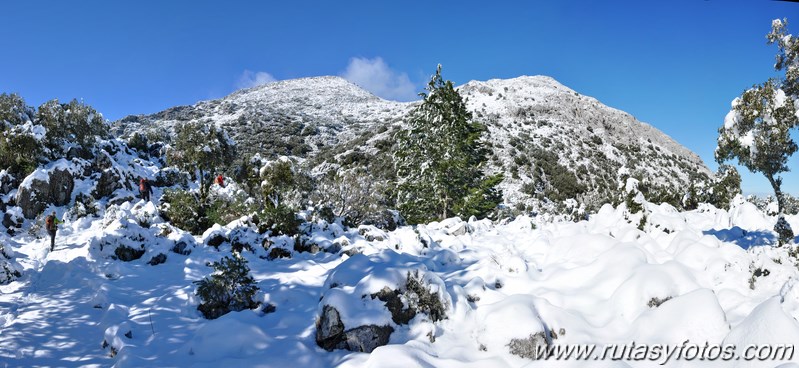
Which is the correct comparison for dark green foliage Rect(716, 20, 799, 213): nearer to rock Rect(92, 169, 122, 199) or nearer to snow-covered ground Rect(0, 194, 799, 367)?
snow-covered ground Rect(0, 194, 799, 367)

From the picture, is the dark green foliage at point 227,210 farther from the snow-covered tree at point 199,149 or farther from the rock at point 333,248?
the rock at point 333,248

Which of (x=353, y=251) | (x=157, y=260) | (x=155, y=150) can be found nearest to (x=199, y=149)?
(x=157, y=260)

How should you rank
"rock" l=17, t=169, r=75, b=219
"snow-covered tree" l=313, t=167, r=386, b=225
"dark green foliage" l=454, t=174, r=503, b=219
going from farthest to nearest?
"dark green foliage" l=454, t=174, r=503, b=219, "snow-covered tree" l=313, t=167, r=386, b=225, "rock" l=17, t=169, r=75, b=219

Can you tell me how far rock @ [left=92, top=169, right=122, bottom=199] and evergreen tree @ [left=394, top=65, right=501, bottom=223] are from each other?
14.1 metres

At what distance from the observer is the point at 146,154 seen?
27.2 m

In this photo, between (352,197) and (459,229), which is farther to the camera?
(352,197)

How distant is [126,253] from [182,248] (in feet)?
4.40

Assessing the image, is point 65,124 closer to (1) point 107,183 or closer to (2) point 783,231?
(1) point 107,183

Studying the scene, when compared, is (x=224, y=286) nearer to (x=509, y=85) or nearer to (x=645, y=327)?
(x=645, y=327)

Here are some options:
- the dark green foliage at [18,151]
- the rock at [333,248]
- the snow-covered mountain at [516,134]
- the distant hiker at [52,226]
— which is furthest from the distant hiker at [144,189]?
the snow-covered mountain at [516,134]

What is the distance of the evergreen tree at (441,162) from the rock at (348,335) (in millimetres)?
13337

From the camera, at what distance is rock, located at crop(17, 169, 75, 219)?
49.1 feet

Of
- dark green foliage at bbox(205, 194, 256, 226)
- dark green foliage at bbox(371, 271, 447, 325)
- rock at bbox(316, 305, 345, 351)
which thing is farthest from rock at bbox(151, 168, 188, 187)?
dark green foliage at bbox(371, 271, 447, 325)

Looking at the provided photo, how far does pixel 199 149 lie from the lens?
53.9 ft
